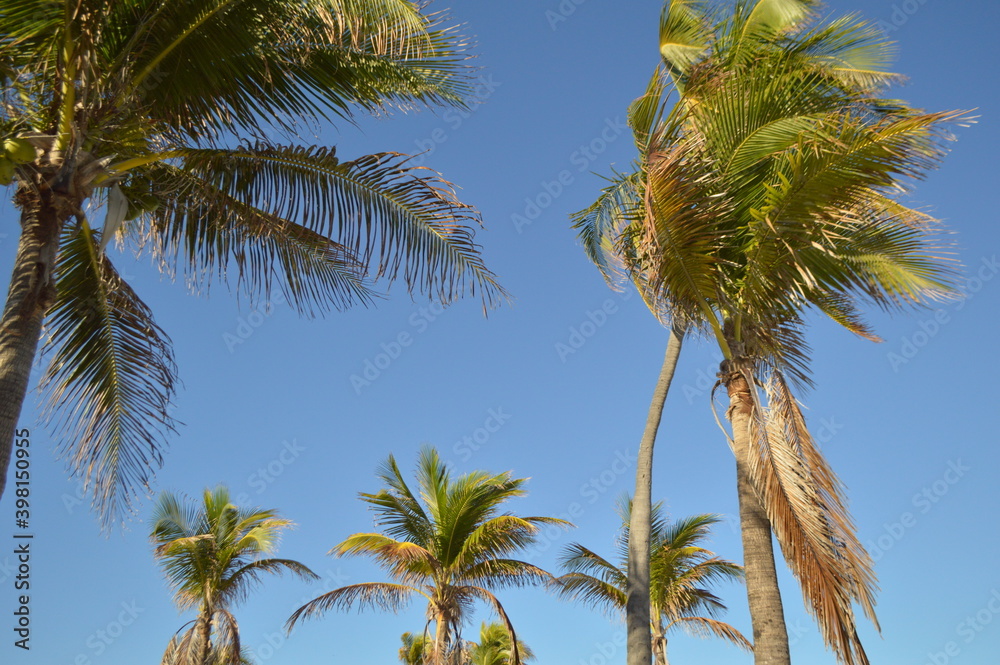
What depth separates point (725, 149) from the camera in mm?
7473

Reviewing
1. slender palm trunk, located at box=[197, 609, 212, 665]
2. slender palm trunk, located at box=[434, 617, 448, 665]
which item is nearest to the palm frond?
slender palm trunk, located at box=[434, 617, 448, 665]

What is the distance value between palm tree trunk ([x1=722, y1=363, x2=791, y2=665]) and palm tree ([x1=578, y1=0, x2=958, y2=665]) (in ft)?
0.05

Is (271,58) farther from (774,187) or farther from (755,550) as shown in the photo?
(755,550)

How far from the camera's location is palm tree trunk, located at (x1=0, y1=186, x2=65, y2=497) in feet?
14.3

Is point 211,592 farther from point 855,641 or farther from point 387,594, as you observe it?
point 855,641

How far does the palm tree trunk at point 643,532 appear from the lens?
10.1m

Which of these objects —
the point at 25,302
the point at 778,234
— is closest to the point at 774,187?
the point at 778,234

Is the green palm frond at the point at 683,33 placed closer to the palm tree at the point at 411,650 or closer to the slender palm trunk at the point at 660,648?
the slender palm trunk at the point at 660,648

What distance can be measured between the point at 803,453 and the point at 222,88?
226 inches

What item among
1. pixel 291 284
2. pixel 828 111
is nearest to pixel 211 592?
pixel 291 284

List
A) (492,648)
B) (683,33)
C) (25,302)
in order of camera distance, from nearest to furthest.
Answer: (25,302)
(683,33)
(492,648)

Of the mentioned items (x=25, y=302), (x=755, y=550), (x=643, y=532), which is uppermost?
(x=643, y=532)

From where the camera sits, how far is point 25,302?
4.60 meters

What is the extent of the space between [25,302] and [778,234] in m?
5.80
